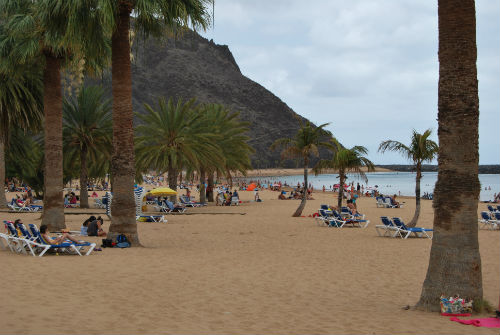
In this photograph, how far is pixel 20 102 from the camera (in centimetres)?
1942

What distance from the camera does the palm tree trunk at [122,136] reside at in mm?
12453

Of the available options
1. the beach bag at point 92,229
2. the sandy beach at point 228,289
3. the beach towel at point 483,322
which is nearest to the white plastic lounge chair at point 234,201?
the sandy beach at point 228,289

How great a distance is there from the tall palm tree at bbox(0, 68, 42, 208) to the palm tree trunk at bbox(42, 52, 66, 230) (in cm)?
297

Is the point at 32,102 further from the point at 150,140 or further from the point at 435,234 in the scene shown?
the point at 435,234

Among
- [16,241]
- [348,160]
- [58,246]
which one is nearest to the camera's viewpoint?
[58,246]

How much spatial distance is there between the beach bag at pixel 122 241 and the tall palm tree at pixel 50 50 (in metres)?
3.80

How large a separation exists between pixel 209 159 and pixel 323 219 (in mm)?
10397

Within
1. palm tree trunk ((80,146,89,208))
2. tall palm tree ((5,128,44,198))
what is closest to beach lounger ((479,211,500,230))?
palm tree trunk ((80,146,89,208))

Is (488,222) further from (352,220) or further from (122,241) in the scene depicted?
(122,241)

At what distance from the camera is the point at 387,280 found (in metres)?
9.11

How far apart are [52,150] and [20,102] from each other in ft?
17.1

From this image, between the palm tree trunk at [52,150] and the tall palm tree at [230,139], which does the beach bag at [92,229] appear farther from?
the tall palm tree at [230,139]

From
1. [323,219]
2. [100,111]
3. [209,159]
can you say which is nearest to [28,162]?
[100,111]

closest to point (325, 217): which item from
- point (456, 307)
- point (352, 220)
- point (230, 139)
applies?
point (352, 220)
